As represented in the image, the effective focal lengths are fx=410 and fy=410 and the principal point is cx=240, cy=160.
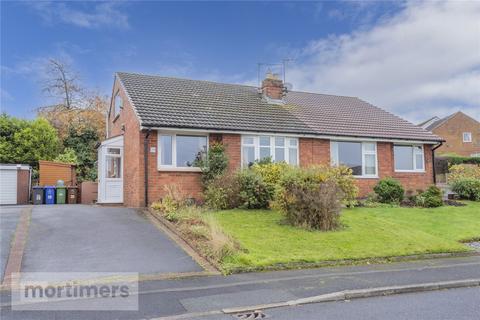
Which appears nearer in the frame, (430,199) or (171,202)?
(171,202)

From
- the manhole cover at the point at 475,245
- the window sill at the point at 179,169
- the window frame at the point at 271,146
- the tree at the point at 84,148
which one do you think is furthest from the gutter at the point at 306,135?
the tree at the point at 84,148

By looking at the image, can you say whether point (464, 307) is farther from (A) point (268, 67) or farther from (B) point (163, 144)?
(A) point (268, 67)

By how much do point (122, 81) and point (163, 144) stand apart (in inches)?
196

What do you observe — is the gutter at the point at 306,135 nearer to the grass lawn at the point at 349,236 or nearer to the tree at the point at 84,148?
the grass lawn at the point at 349,236

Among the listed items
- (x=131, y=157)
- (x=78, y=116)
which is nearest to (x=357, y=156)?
(x=131, y=157)

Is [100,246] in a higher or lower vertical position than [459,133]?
lower

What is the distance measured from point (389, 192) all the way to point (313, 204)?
7.41 meters

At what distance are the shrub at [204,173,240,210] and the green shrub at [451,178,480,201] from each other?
12197 millimetres

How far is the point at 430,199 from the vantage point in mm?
17656

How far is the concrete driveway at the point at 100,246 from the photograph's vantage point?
8.58m

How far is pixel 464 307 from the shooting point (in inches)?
252

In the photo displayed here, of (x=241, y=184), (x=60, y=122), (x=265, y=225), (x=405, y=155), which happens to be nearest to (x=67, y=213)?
(x=241, y=184)

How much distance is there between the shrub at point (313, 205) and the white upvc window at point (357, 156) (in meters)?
7.33

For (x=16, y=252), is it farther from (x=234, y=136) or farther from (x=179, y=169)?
(x=234, y=136)
